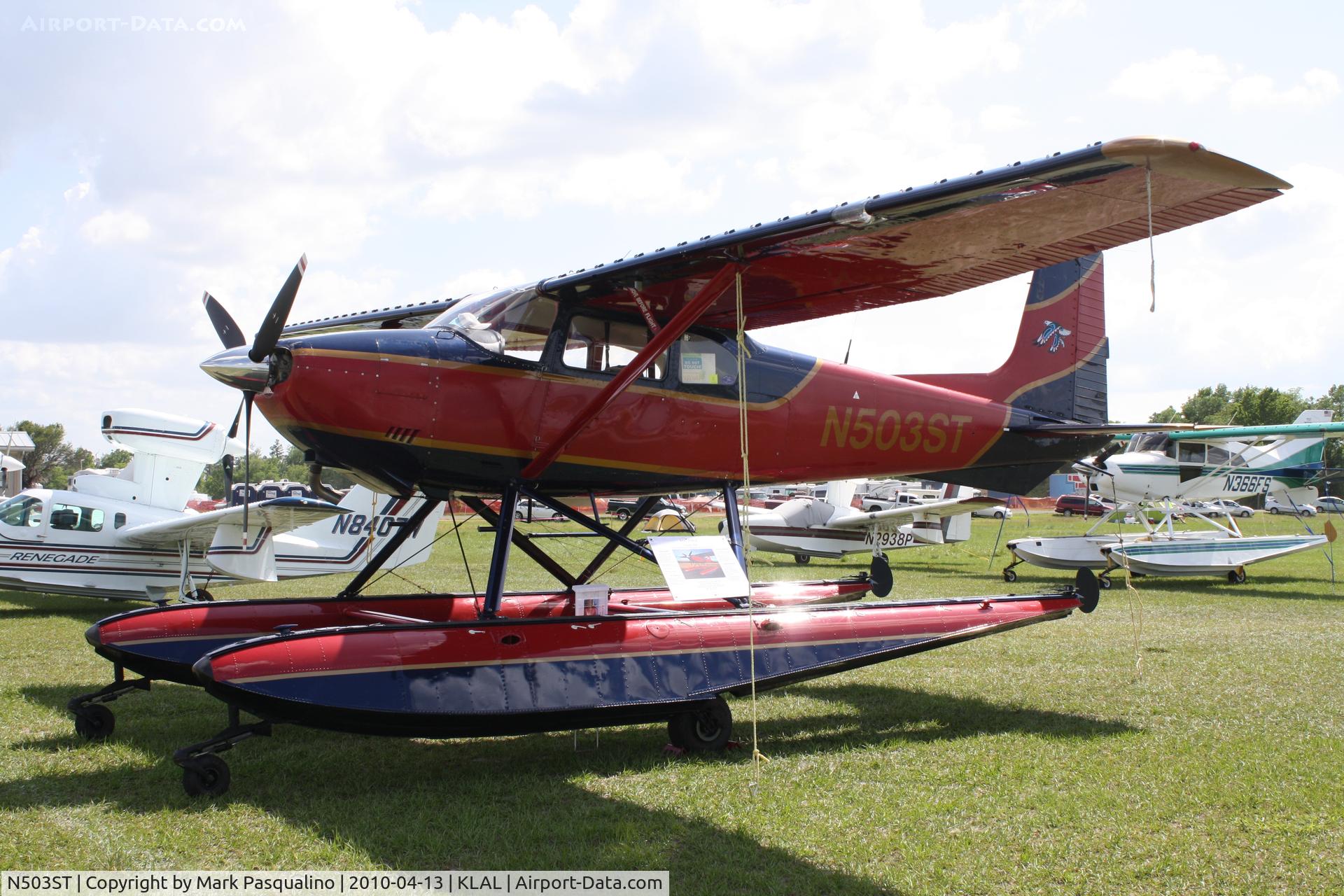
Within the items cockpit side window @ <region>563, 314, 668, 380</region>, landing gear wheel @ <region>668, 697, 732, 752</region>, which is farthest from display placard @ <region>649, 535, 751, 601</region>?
cockpit side window @ <region>563, 314, 668, 380</region>

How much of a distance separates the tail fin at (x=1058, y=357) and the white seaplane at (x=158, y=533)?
8.14 m

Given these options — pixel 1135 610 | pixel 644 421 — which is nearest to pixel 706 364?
pixel 644 421

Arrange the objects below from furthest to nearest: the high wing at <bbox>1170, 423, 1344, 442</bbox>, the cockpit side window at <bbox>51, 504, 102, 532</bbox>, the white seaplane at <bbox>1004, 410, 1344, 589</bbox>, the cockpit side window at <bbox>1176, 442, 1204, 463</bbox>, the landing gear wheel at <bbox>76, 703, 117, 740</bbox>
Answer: the cockpit side window at <bbox>1176, 442, 1204, 463</bbox> → the white seaplane at <bbox>1004, 410, 1344, 589</bbox> → the cockpit side window at <bbox>51, 504, 102, 532</bbox> → the high wing at <bbox>1170, 423, 1344, 442</bbox> → the landing gear wheel at <bbox>76, 703, 117, 740</bbox>

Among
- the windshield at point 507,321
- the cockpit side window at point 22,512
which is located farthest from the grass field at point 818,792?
the cockpit side window at point 22,512

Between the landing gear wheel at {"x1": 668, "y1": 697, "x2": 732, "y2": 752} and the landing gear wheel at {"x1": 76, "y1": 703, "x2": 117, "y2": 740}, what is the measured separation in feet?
13.3

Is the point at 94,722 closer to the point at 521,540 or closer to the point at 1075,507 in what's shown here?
the point at 521,540

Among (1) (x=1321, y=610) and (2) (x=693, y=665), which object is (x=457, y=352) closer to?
(2) (x=693, y=665)

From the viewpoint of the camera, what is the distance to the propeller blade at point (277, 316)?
20.1 feet

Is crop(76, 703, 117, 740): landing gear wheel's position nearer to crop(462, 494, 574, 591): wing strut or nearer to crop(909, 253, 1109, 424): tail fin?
crop(462, 494, 574, 591): wing strut

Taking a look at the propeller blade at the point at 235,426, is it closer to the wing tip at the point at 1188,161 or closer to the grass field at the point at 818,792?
the grass field at the point at 818,792

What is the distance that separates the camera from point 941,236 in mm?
6312

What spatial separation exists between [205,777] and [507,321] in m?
3.61

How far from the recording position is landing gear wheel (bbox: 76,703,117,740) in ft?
22.4

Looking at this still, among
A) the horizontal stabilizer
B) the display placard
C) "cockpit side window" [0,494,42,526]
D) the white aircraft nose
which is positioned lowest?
the horizontal stabilizer
